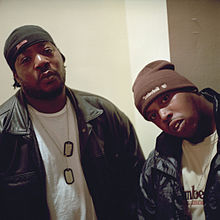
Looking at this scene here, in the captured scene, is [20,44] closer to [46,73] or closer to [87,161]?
[46,73]

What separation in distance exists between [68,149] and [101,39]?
0.78 metres

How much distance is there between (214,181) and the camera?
0.96 m

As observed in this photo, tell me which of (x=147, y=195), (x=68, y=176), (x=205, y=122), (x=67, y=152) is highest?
(x=205, y=122)

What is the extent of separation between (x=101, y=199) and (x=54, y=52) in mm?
783

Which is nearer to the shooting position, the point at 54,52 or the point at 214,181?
the point at 214,181

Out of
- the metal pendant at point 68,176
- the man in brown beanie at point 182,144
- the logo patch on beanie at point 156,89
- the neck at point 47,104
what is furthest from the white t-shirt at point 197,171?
the neck at point 47,104

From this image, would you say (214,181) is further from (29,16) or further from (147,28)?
(29,16)

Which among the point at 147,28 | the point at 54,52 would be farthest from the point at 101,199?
the point at 147,28

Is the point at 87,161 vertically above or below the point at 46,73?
below

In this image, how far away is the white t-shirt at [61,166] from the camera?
1168 mm

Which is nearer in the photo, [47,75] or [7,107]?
[47,75]

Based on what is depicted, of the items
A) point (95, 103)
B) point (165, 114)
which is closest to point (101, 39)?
point (95, 103)

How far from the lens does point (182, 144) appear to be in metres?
1.09

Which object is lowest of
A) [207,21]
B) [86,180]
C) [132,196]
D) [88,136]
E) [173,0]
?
[132,196]
